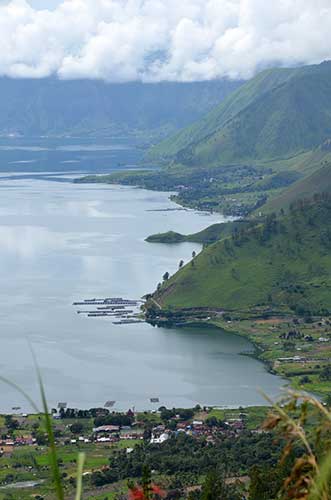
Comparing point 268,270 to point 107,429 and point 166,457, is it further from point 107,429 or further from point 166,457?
point 166,457

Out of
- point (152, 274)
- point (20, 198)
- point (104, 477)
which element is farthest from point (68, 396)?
point (20, 198)

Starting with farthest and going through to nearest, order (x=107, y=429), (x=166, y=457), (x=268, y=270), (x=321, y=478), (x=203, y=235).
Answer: (x=203, y=235)
(x=268, y=270)
(x=107, y=429)
(x=166, y=457)
(x=321, y=478)

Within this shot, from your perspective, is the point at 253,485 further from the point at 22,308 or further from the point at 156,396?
the point at 22,308

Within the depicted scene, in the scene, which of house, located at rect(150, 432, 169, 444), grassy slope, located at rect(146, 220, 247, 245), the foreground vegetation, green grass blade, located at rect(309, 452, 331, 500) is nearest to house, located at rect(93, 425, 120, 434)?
the foreground vegetation

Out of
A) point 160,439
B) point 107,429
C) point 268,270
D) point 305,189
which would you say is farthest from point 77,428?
point 305,189

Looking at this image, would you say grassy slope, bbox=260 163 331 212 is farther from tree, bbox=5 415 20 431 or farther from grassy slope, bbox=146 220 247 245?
tree, bbox=5 415 20 431

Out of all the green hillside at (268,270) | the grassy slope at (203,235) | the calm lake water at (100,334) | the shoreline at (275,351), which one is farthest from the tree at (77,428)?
the grassy slope at (203,235)
